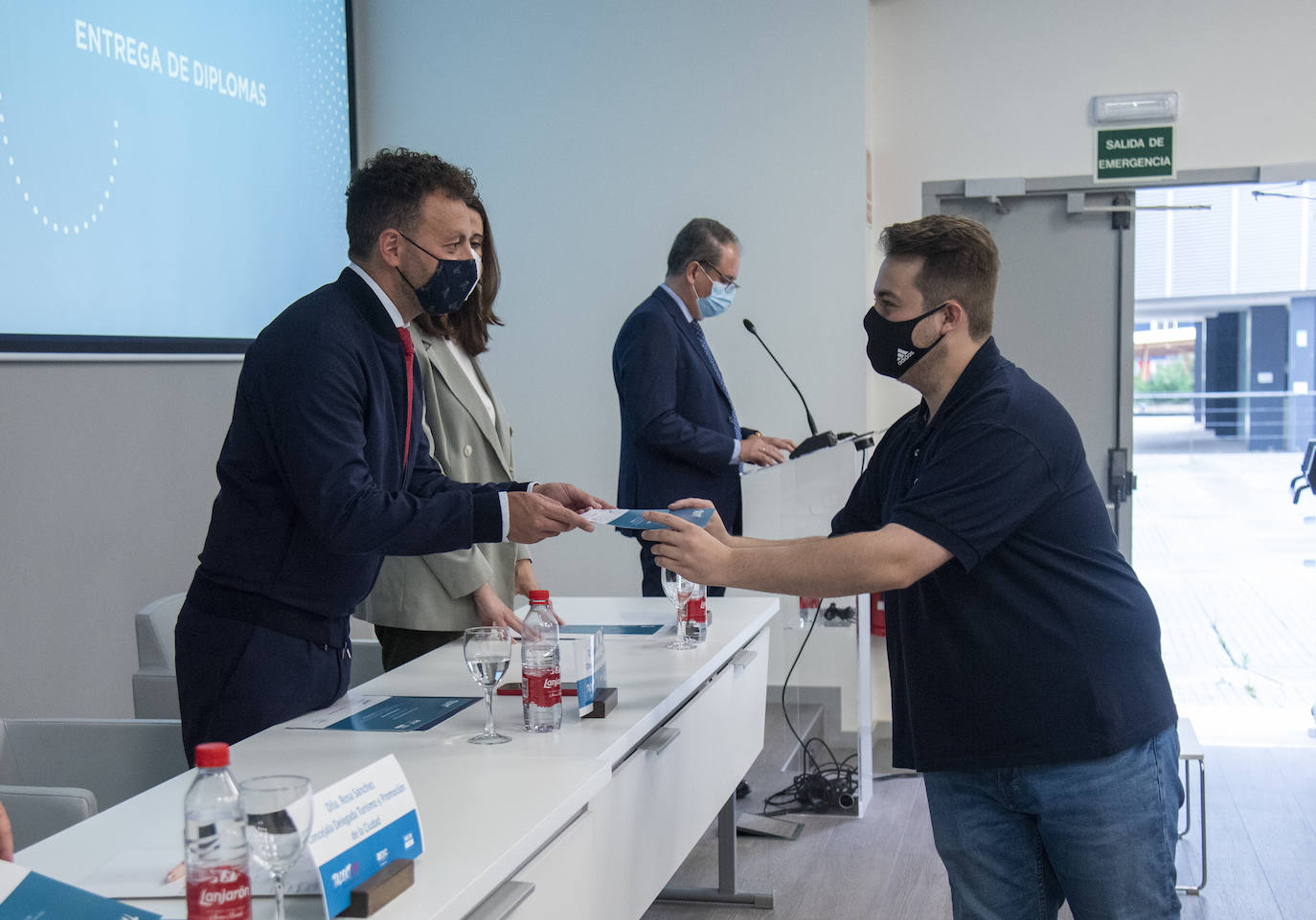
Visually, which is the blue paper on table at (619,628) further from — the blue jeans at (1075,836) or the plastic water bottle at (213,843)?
the plastic water bottle at (213,843)

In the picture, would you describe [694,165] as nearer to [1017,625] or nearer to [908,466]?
[908,466]

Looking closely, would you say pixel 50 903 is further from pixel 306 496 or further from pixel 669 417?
pixel 669 417

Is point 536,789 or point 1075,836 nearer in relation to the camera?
point 536,789

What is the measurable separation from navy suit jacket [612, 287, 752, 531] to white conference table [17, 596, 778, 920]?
2.94 ft

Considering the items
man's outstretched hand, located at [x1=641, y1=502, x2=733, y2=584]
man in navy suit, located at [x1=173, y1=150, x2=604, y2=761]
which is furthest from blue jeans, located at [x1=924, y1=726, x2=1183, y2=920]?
man in navy suit, located at [x1=173, y1=150, x2=604, y2=761]

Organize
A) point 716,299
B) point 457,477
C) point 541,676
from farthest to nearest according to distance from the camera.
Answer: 1. point 716,299
2. point 457,477
3. point 541,676

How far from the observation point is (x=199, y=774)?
1137 millimetres

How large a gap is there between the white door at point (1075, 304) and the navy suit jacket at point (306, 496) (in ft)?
12.3

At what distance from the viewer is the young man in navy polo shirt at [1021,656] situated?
179cm

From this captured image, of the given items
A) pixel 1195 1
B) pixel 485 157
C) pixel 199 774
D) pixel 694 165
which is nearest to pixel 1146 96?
pixel 1195 1

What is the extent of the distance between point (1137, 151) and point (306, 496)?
426 cm

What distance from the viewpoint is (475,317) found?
294cm

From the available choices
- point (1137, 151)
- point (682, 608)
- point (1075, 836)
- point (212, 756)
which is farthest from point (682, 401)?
point (212, 756)

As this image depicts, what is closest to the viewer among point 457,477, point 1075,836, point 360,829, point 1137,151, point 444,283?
point 360,829
